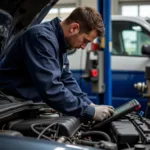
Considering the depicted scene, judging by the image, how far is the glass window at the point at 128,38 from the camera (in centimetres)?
481

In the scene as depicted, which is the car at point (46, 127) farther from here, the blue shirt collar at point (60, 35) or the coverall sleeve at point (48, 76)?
the blue shirt collar at point (60, 35)

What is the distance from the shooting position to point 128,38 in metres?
4.83

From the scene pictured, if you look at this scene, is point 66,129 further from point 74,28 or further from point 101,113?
point 74,28

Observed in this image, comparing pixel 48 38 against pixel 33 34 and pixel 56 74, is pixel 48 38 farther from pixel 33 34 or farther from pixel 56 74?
pixel 56 74

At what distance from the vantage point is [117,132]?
1.87 m

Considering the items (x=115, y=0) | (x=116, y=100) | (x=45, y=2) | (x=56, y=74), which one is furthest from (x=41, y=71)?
(x=115, y=0)

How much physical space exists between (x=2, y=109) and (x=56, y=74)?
39 cm

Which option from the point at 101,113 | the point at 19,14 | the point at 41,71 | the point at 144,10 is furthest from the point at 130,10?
the point at 41,71

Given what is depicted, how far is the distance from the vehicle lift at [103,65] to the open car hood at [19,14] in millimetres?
1882

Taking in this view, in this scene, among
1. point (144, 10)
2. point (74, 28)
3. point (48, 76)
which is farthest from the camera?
point (144, 10)

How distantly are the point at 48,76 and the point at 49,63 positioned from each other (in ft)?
0.30

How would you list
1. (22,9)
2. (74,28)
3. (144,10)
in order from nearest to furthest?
1. (74,28)
2. (22,9)
3. (144,10)

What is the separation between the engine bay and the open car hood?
0.55m

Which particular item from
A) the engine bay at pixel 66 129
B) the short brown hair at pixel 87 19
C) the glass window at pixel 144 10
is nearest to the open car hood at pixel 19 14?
the short brown hair at pixel 87 19
